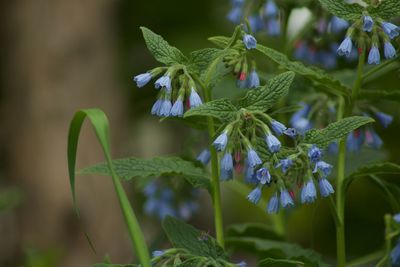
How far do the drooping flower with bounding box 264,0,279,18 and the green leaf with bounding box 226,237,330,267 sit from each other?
1.62 ft

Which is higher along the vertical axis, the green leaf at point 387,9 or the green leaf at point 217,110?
the green leaf at point 387,9

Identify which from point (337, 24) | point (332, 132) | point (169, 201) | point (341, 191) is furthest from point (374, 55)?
point (169, 201)

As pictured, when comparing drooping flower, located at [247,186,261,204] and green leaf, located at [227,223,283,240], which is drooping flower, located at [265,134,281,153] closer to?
drooping flower, located at [247,186,261,204]

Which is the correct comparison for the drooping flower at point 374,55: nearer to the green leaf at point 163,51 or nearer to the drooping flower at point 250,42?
the drooping flower at point 250,42

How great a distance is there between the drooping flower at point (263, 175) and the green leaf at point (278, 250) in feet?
0.66

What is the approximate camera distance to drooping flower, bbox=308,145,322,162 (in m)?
1.31

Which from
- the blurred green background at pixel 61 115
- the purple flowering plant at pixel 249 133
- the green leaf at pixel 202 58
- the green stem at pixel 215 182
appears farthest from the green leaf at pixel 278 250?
the blurred green background at pixel 61 115

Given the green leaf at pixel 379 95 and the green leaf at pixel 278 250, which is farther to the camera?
the green leaf at pixel 379 95

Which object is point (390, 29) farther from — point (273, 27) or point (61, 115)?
point (61, 115)

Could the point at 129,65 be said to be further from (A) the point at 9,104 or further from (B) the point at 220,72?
(B) the point at 220,72

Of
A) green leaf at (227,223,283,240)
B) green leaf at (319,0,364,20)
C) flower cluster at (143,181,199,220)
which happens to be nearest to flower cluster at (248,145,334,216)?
green leaf at (319,0,364,20)

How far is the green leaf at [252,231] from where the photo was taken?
6.07 feet

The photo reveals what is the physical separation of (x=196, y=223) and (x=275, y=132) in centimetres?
445

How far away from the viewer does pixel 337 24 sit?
70.2 inches
